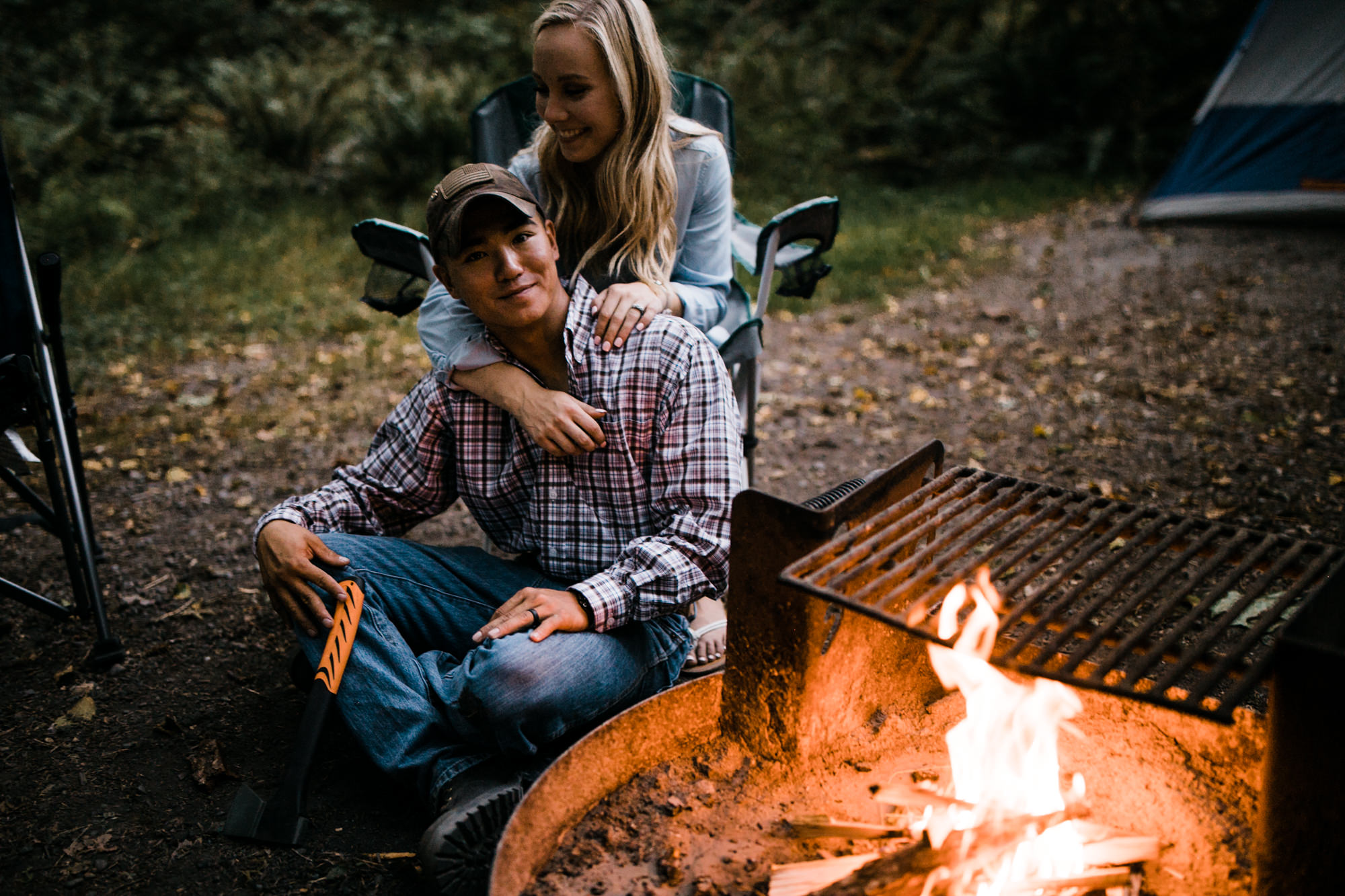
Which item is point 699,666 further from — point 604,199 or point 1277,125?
point 1277,125

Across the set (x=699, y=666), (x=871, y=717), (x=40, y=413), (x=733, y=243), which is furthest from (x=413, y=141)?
(x=871, y=717)

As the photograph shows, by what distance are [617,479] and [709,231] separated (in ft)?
3.06

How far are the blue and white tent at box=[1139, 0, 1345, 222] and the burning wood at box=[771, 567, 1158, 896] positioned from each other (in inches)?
267

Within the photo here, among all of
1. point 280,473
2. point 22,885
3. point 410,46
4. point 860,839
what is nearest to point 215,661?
point 22,885

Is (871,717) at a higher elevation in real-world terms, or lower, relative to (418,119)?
lower

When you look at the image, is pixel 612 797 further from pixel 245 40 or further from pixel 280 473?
pixel 245 40

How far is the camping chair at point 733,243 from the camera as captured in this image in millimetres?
2592

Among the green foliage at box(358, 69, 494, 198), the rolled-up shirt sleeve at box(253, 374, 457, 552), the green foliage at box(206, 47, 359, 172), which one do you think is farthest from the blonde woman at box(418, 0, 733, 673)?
the green foliage at box(206, 47, 359, 172)

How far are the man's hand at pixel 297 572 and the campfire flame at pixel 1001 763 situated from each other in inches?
50.7

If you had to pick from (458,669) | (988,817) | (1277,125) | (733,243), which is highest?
(1277,125)

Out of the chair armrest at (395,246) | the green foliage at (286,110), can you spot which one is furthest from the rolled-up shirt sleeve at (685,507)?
the green foliage at (286,110)

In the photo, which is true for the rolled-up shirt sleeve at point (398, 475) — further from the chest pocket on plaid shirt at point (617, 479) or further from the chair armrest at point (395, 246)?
the chair armrest at point (395, 246)

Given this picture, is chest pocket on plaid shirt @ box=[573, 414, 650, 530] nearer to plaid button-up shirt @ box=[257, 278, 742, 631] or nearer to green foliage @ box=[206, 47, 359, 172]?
plaid button-up shirt @ box=[257, 278, 742, 631]

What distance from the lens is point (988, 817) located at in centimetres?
155
